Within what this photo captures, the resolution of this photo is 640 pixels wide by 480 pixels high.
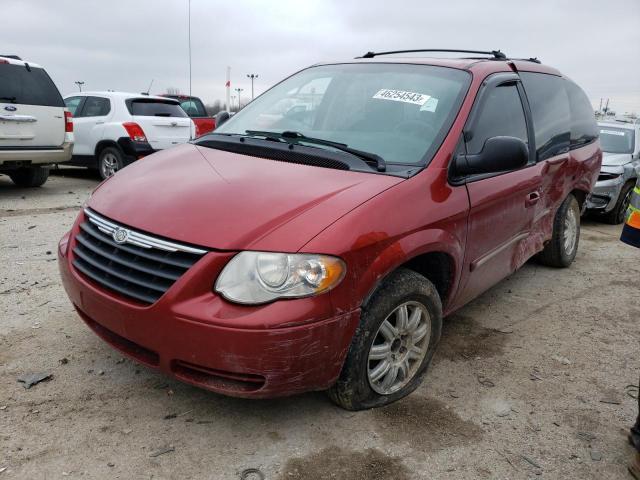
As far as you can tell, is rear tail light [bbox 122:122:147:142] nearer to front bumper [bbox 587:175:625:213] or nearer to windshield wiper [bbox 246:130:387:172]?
windshield wiper [bbox 246:130:387:172]

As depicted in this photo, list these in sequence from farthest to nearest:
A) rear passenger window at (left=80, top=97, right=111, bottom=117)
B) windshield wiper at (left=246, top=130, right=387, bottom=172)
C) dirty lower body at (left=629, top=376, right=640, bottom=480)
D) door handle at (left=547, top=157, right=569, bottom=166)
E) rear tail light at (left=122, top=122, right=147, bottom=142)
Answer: rear passenger window at (left=80, top=97, right=111, bottom=117) → rear tail light at (left=122, top=122, right=147, bottom=142) → door handle at (left=547, top=157, right=569, bottom=166) → windshield wiper at (left=246, top=130, right=387, bottom=172) → dirty lower body at (left=629, top=376, right=640, bottom=480)

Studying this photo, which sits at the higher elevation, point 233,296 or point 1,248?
point 233,296

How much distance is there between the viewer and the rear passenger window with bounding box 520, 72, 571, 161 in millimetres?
3918

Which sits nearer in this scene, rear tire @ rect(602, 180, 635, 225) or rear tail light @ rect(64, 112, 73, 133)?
rear tire @ rect(602, 180, 635, 225)

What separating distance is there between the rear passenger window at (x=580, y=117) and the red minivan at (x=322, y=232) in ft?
3.77

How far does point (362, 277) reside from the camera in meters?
2.28

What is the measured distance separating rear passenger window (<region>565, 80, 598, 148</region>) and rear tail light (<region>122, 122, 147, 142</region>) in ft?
21.9

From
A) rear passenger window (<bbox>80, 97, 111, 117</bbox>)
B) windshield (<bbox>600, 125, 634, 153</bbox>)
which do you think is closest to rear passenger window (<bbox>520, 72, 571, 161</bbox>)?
windshield (<bbox>600, 125, 634, 153</bbox>)

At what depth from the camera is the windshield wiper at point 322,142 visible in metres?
2.76

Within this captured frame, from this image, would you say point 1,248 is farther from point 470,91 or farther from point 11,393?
point 470,91

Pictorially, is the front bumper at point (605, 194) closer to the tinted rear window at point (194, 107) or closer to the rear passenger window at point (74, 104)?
the rear passenger window at point (74, 104)

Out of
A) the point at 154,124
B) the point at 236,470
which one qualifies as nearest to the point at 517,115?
the point at 236,470

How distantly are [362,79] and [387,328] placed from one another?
1.72 metres

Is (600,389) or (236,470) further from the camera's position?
(600,389)
